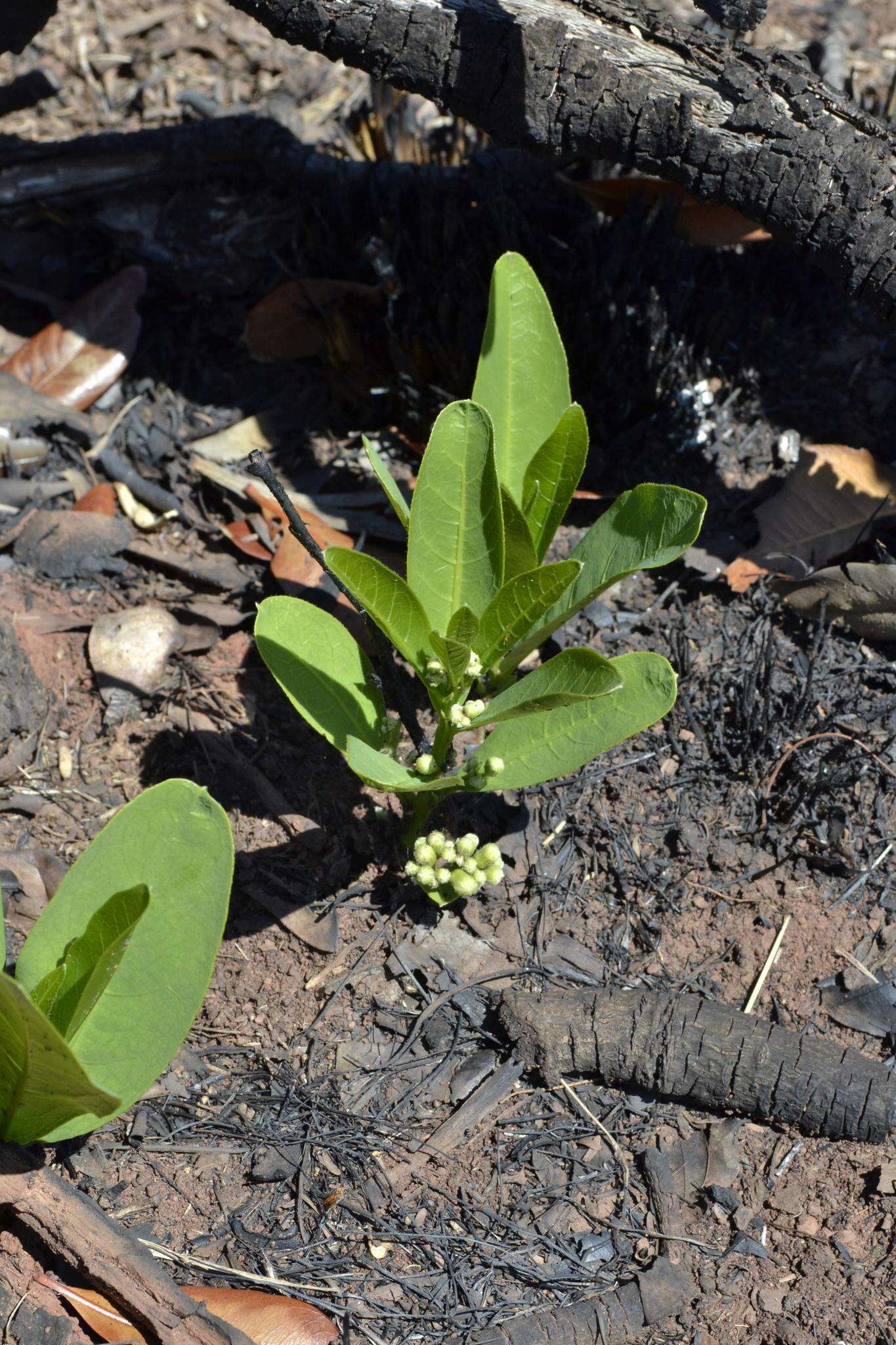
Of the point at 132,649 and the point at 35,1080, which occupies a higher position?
the point at 35,1080

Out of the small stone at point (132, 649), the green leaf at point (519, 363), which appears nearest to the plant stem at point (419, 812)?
the green leaf at point (519, 363)

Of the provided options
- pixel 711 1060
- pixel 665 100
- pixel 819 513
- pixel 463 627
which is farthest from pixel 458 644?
pixel 665 100

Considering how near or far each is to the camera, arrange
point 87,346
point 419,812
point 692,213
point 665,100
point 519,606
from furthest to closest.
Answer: point 87,346 → point 692,213 → point 665,100 → point 419,812 → point 519,606

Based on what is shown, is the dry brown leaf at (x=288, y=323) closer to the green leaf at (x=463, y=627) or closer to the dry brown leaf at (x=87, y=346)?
the dry brown leaf at (x=87, y=346)

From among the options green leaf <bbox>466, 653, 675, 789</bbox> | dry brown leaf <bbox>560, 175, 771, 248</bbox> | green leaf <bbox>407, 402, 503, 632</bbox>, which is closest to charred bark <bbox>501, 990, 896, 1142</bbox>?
green leaf <bbox>466, 653, 675, 789</bbox>

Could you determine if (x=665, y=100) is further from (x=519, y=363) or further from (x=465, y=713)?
(x=465, y=713)

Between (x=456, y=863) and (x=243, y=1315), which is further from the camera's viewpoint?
(x=456, y=863)

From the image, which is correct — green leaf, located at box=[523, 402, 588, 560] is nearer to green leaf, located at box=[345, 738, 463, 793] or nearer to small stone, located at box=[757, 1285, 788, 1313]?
green leaf, located at box=[345, 738, 463, 793]
